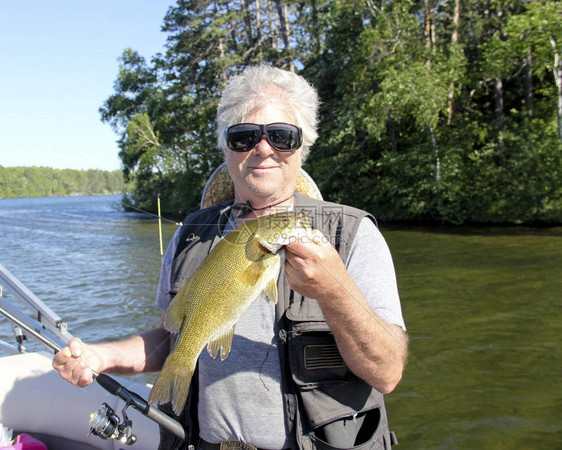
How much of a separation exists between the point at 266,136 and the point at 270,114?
0.47ft

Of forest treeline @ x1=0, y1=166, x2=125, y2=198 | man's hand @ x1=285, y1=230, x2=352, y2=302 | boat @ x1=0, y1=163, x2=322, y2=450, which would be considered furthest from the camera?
boat @ x1=0, y1=163, x2=322, y2=450

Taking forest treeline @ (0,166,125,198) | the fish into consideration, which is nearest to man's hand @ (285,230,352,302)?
the fish

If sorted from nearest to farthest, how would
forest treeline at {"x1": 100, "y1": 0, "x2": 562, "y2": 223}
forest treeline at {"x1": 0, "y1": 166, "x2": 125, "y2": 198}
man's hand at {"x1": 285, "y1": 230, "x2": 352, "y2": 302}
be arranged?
man's hand at {"x1": 285, "y1": 230, "x2": 352, "y2": 302} < forest treeline at {"x1": 0, "y1": 166, "x2": 125, "y2": 198} < forest treeline at {"x1": 100, "y1": 0, "x2": 562, "y2": 223}

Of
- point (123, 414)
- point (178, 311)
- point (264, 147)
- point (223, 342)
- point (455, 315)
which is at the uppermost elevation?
point (264, 147)

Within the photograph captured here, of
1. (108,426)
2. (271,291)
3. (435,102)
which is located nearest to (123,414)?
(108,426)

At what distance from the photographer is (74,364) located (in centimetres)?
217

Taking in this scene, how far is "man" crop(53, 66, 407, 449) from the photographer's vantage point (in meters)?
1.85

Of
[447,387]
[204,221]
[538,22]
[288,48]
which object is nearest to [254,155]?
[204,221]

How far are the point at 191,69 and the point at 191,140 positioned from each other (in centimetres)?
488

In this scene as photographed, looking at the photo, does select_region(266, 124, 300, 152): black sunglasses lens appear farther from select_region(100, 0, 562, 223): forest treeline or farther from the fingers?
select_region(100, 0, 562, 223): forest treeline

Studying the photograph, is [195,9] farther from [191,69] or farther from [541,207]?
[541,207]

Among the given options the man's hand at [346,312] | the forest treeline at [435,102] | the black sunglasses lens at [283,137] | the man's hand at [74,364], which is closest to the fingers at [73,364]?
the man's hand at [74,364]

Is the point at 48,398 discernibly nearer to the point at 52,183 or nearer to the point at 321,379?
the point at 52,183

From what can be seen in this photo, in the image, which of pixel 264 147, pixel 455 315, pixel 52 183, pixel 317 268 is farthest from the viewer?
pixel 455 315
